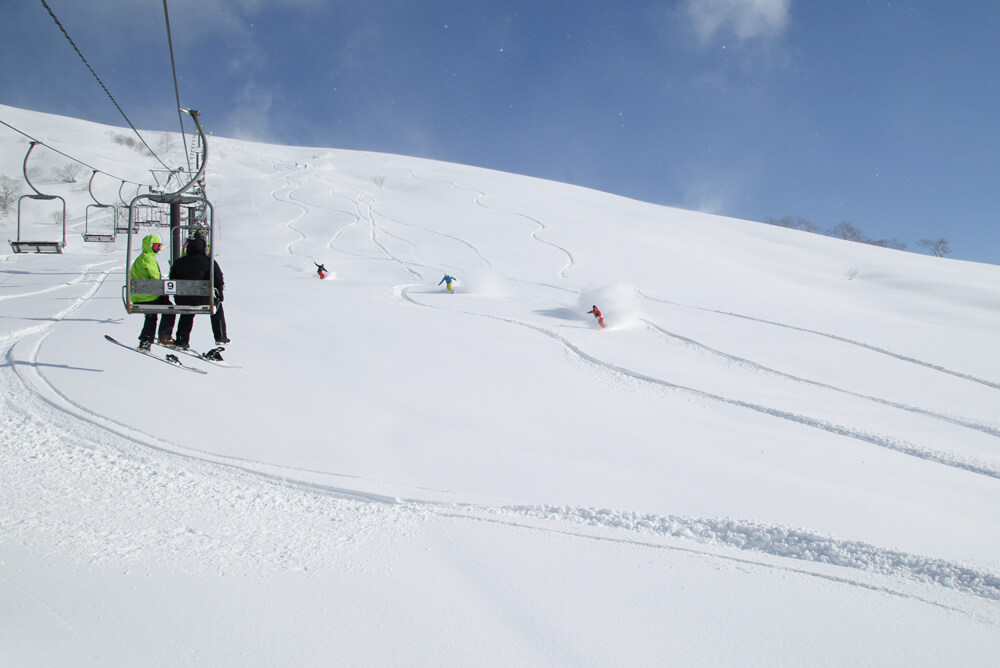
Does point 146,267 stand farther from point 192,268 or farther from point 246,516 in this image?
point 246,516

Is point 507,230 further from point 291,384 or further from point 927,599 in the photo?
point 927,599

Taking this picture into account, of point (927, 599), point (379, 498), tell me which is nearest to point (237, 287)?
point (379, 498)

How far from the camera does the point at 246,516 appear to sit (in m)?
3.75

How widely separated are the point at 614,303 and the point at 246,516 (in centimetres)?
901

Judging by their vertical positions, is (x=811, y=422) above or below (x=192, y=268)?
below

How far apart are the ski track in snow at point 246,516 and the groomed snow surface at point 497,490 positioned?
2 cm

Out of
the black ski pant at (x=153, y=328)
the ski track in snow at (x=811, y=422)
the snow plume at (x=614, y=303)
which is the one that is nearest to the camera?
the ski track in snow at (x=811, y=422)

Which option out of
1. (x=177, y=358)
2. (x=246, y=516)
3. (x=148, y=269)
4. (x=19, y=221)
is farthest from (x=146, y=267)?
(x=19, y=221)

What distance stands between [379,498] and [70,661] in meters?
1.93

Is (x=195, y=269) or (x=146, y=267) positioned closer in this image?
Result: (x=146, y=267)

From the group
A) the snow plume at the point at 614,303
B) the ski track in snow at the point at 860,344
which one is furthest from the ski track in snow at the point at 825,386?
the ski track in snow at the point at 860,344

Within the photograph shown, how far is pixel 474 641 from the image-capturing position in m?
2.66

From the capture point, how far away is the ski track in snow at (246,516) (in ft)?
10.9

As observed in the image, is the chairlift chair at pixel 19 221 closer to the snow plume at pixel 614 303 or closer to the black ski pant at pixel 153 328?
the black ski pant at pixel 153 328
